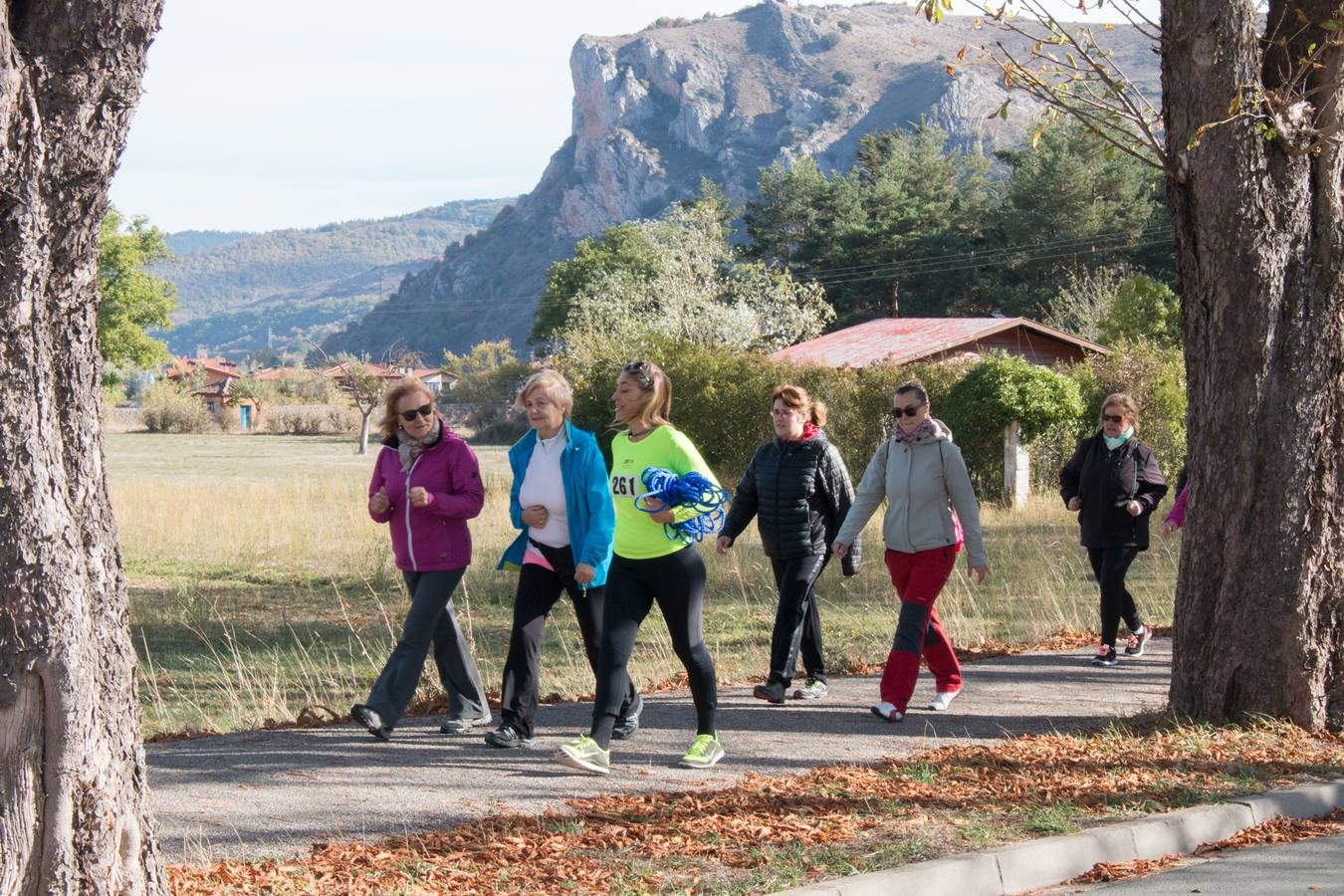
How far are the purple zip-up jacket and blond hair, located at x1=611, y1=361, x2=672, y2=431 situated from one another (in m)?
1.09

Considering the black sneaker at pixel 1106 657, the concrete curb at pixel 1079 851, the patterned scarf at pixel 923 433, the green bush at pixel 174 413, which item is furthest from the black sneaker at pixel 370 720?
the green bush at pixel 174 413

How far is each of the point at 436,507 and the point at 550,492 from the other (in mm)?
670

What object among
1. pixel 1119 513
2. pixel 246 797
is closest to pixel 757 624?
pixel 1119 513

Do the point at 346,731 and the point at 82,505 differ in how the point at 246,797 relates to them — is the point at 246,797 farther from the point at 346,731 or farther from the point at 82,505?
the point at 82,505

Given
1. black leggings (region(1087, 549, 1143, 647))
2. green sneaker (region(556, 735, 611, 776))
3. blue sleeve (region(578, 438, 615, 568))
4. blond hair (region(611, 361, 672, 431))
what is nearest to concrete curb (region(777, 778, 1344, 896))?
green sneaker (region(556, 735, 611, 776))

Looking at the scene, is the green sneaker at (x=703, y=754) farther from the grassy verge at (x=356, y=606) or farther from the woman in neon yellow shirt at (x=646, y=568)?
the grassy verge at (x=356, y=606)

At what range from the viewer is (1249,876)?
6.00m

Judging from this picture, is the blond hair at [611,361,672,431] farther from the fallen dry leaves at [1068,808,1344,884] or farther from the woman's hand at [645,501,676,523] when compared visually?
the fallen dry leaves at [1068,808,1344,884]

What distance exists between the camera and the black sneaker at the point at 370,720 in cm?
776

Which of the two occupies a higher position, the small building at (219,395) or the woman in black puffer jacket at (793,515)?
the small building at (219,395)

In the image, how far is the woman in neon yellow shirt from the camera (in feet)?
24.1

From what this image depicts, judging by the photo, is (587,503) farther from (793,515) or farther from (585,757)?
(793,515)

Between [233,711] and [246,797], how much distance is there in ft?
10.8

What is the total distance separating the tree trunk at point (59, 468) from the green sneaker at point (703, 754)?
3.37 metres
